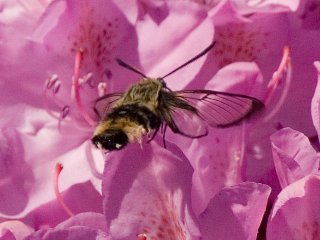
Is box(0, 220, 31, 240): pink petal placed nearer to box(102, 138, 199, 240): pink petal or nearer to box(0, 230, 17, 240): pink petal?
box(0, 230, 17, 240): pink petal

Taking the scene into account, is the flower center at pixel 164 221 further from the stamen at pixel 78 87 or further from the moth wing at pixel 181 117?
the stamen at pixel 78 87

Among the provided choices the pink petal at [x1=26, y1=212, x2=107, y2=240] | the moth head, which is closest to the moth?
the moth head

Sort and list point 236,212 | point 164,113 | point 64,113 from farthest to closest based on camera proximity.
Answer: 1. point 64,113
2. point 164,113
3. point 236,212

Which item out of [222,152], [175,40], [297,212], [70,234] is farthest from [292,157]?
[175,40]

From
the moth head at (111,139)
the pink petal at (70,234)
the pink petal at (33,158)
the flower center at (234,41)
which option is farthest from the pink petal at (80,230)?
the flower center at (234,41)

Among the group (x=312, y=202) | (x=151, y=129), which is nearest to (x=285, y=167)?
(x=312, y=202)

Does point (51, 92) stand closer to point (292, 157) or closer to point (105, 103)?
point (105, 103)
